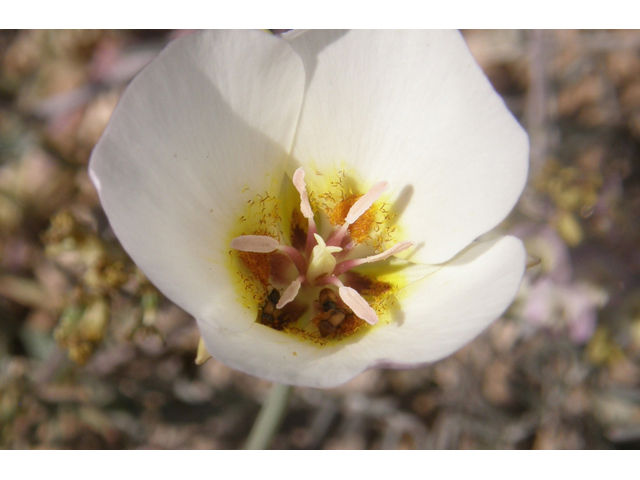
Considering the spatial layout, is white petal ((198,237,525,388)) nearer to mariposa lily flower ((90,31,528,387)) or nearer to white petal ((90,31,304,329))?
mariposa lily flower ((90,31,528,387))

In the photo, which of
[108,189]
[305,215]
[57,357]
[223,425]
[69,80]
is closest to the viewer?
[108,189]

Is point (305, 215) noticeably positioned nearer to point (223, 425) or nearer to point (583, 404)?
point (223, 425)

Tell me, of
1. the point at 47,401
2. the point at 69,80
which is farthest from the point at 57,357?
the point at 69,80

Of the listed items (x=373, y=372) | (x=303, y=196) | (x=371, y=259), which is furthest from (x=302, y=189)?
(x=373, y=372)

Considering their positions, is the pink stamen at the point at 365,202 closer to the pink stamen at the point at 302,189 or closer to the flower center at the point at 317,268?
the flower center at the point at 317,268

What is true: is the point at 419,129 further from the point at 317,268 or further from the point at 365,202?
the point at 317,268

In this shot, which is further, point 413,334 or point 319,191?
point 319,191

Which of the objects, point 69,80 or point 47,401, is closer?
point 47,401
